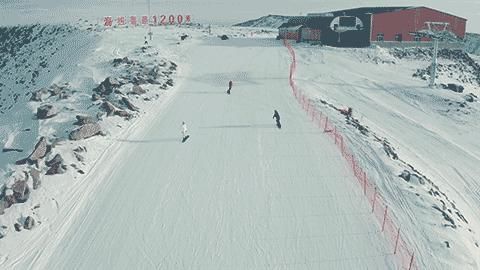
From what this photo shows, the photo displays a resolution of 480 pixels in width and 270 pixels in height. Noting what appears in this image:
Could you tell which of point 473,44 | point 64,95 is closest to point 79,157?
point 64,95

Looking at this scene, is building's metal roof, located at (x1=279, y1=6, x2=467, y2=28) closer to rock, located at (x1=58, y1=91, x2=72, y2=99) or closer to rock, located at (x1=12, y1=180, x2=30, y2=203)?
rock, located at (x1=58, y1=91, x2=72, y2=99)

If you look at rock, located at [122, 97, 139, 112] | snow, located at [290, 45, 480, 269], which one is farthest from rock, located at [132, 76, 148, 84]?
snow, located at [290, 45, 480, 269]

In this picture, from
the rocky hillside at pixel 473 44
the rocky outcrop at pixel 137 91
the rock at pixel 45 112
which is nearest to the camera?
the rock at pixel 45 112

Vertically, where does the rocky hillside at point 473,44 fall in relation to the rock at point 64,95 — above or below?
above

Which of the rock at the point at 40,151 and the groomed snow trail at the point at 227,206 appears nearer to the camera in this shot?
the groomed snow trail at the point at 227,206

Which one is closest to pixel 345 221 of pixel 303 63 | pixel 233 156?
pixel 233 156

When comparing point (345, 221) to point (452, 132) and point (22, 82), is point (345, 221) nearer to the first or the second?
point (452, 132)

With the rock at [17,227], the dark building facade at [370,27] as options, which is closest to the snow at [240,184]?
the rock at [17,227]

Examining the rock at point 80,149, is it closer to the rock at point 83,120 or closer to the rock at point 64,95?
the rock at point 83,120
